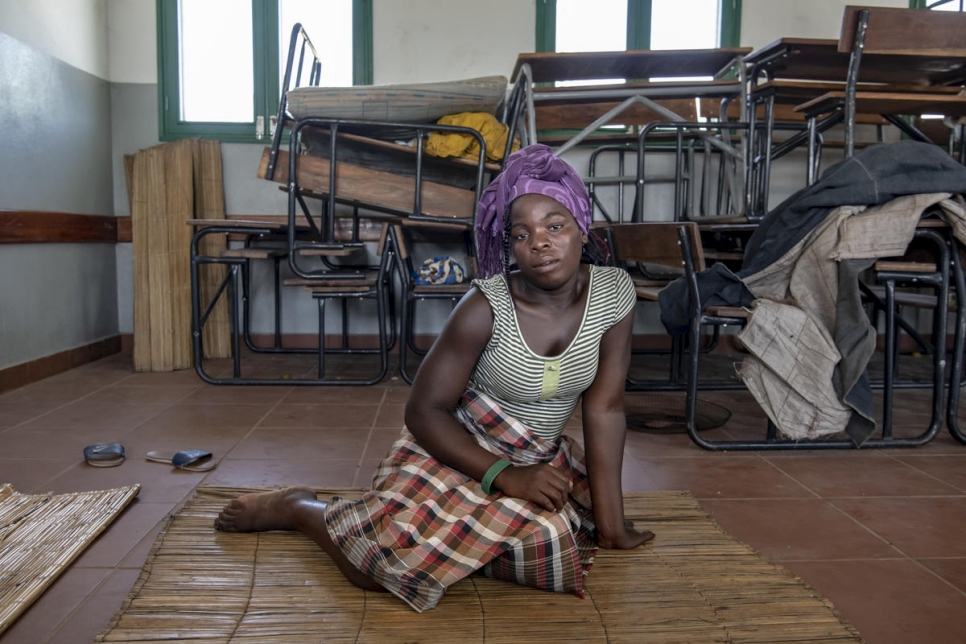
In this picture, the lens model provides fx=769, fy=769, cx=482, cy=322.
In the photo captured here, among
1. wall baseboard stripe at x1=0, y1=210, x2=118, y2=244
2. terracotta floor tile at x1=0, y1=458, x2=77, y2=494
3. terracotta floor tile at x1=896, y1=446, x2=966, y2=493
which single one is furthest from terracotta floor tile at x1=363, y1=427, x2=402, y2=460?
wall baseboard stripe at x1=0, y1=210, x2=118, y2=244

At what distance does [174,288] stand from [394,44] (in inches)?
80.5

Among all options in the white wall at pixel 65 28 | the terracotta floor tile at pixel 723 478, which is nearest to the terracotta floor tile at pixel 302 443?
the terracotta floor tile at pixel 723 478

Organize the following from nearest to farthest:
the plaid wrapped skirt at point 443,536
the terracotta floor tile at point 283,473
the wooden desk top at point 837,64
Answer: the plaid wrapped skirt at point 443,536 < the terracotta floor tile at point 283,473 < the wooden desk top at point 837,64

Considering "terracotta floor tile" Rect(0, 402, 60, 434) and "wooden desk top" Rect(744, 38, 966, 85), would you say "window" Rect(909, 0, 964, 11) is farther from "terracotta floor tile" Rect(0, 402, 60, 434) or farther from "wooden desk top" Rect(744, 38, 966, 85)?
"terracotta floor tile" Rect(0, 402, 60, 434)

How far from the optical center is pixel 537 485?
152cm

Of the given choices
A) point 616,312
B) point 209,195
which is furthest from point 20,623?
point 209,195

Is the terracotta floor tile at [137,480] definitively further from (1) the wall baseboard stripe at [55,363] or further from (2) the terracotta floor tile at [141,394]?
(1) the wall baseboard stripe at [55,363]

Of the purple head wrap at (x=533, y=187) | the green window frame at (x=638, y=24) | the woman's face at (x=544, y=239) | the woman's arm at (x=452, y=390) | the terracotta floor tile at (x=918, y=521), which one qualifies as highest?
the green window frame at (x=638, y=24)

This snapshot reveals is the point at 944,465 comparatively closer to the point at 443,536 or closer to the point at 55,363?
the point at 443,536

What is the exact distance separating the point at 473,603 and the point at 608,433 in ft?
1.55

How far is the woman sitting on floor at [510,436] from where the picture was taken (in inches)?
59.7

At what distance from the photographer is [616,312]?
5.62 ft

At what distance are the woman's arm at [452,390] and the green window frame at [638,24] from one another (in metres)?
3.78

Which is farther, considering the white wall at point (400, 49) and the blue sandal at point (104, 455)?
the white wall at point (400, 49)
